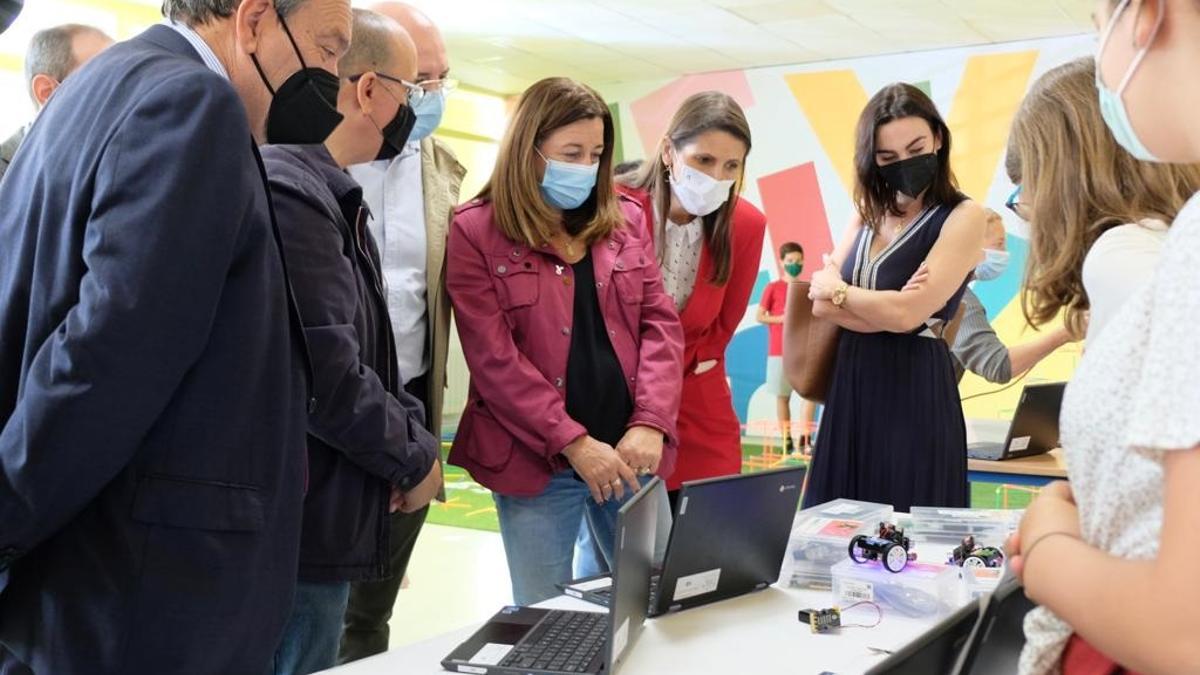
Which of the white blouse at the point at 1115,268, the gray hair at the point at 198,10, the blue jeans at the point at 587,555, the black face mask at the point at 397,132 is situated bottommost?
the blue jeans at the point at 587,555

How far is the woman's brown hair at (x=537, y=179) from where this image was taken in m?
2.58

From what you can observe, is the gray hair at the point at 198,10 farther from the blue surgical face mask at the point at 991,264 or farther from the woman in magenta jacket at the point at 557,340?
the blue surgical face mask at the point at 991,264

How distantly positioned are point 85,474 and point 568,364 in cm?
134

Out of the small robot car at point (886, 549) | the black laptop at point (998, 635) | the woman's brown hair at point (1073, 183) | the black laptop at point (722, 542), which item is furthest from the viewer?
the small robot car at point (886, 549)

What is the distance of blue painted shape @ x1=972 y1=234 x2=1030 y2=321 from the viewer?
834 cm

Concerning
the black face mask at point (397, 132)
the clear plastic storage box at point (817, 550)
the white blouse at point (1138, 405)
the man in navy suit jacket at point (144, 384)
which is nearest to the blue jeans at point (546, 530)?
the clear plastic storage box at point (817, 550)

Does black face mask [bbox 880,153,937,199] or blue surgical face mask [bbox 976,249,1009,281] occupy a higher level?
black face mask [bbox 880,153,937,199]

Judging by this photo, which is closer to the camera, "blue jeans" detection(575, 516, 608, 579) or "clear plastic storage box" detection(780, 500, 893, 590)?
"clear plastic storage box" detection(780, 500, 893, 590)

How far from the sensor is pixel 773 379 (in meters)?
9.42

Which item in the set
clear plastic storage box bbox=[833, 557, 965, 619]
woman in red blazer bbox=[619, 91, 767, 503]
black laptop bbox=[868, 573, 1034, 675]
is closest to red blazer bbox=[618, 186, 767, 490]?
woman in red blazer bbox=[619, 91, 767, 503]

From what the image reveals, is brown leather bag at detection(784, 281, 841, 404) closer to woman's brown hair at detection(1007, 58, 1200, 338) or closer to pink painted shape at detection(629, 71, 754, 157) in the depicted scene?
woman's brown hair at detection(1007, 58, 1200, 338)

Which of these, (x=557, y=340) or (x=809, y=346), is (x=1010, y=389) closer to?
(x=809, y=346)

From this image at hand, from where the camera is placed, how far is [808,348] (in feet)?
9.73

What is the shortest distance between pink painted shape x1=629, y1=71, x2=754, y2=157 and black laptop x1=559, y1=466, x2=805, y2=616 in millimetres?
8124
